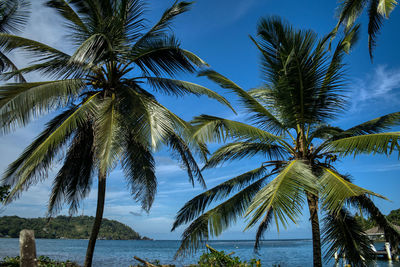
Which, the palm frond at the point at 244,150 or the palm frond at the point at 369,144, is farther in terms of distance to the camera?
the palm frond at the point at 244,150

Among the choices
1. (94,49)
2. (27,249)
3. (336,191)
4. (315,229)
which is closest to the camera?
(27,249)

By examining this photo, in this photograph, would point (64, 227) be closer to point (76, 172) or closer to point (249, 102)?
point (76, 172)

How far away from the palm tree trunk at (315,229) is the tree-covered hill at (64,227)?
26.4 feet

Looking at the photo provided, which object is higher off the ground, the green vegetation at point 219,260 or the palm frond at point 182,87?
the palm frond at point 182,87

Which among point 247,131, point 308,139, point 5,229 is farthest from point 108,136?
point 5,229

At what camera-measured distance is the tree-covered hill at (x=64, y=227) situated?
55.0m

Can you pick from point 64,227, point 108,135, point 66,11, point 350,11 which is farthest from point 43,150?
point 64,227

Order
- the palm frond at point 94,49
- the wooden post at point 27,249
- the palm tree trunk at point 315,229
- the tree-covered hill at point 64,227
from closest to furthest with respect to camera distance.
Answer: the wooden post at point 27,249
the palm frond at point 94,49
the palm tree trunk at point 315,229
the tree-covered hill at point 64,227

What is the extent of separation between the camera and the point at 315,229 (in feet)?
22.6

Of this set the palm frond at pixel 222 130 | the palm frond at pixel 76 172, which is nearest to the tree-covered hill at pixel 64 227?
the palm frond at pixel 76 172

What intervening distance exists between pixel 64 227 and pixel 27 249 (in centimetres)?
10043

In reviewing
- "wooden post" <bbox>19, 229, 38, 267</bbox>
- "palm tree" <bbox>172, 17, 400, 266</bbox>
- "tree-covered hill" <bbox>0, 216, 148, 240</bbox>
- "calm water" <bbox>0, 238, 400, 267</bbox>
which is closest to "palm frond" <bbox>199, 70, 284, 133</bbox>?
"palm tree" <bbox>172, 17, 400, 266</bbox>

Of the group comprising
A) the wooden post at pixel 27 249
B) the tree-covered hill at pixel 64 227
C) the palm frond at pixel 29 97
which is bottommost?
the tree-covered hill at pixel 64 227

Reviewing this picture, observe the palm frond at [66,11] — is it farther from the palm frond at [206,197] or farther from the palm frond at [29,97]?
the palm frond at [206,197]
